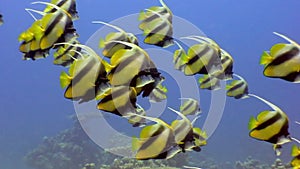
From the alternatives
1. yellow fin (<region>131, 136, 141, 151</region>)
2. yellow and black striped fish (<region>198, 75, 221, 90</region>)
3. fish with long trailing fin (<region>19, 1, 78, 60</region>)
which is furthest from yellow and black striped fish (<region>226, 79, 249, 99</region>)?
fish with long trailing fin (<region>19, 1, 78, 60</region>)

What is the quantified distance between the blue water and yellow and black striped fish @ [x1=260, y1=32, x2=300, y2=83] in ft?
29.0

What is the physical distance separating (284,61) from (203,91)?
64.7 meters

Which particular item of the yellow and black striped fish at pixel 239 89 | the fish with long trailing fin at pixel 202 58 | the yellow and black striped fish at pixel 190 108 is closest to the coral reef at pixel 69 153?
the yellow and black striped fish at pixel 190 108

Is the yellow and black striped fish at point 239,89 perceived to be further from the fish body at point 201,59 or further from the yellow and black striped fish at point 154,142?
the yellow and black striped fish at point 154,142

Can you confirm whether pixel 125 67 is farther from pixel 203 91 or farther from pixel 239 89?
pixel 203 91

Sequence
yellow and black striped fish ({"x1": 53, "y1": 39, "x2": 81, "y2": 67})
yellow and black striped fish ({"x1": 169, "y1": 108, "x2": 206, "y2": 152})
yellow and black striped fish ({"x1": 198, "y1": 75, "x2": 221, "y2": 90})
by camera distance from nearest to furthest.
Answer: yellow and black striped fish ({"x1": 169, "y1": 108, "x2": 206, "y2": 152})
yellow and black striped fish ({"x1": 53, "y1": 39, "x2": 81, "y2": 67})
yellow and black striped fish ({"x1": 198, "y1": 75, "x2": 221, "y2": 90})

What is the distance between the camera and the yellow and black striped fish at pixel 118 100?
87.4 inches

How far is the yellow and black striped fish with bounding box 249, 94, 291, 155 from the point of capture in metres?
2.48

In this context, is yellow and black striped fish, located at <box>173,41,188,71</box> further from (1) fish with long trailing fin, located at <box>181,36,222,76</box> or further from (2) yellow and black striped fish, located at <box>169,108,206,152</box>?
(2) yellow and black striped fish, located at <box>169,108,206,152</box>

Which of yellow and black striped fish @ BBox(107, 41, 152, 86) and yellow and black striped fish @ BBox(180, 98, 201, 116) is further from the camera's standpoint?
yellow and black striped fish @ BBox(180, 98, 201, 116)

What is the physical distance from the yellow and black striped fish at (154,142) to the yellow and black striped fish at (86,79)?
45 centimetres

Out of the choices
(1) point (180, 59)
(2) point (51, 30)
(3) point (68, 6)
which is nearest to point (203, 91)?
(1) point (180, 59)

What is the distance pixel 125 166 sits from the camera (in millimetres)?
7074

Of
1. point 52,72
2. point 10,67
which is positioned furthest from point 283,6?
point 10,67
